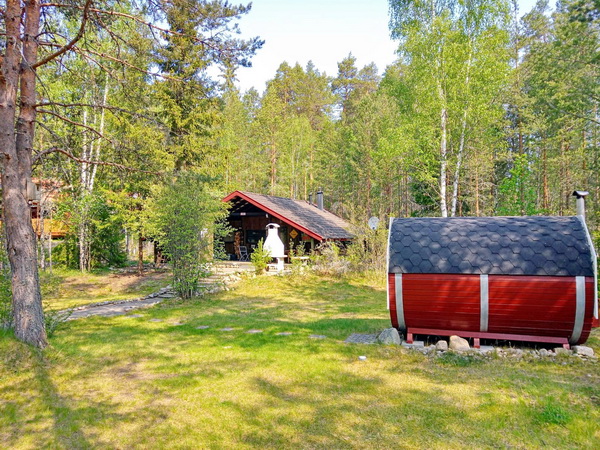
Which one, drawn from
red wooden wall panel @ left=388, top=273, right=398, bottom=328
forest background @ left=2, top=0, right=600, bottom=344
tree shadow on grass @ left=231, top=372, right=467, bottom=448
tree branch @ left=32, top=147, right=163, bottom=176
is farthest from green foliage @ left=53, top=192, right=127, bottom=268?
tree shadow on grass @ left=231, top=372, right=467, bottom=448

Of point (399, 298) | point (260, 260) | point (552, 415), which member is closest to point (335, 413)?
point (552, 415)

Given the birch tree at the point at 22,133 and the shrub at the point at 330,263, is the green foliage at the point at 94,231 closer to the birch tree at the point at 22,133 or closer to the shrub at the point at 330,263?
the shrub at the point at 330,263

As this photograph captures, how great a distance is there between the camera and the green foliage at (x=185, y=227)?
11.8 m

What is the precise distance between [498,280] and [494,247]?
22.4 inches

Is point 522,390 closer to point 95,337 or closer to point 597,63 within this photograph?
point 95,337

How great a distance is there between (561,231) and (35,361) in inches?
315

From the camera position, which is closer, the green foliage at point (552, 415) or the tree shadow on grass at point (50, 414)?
the tree shadow on grass at point (50, 414)

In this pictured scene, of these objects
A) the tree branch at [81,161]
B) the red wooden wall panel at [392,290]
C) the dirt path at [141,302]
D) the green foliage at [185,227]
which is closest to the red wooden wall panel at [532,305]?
the red wooden wall panel at [392,290]

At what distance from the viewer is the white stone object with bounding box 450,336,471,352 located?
20.2 feet

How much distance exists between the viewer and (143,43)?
27.6ft

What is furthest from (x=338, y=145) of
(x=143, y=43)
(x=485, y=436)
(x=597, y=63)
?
(x=485, y=436)

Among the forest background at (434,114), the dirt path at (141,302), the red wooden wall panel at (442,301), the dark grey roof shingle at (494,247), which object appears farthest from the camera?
the forest background at (434,114)

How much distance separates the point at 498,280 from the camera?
592 cm

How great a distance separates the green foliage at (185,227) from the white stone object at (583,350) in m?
9.64
